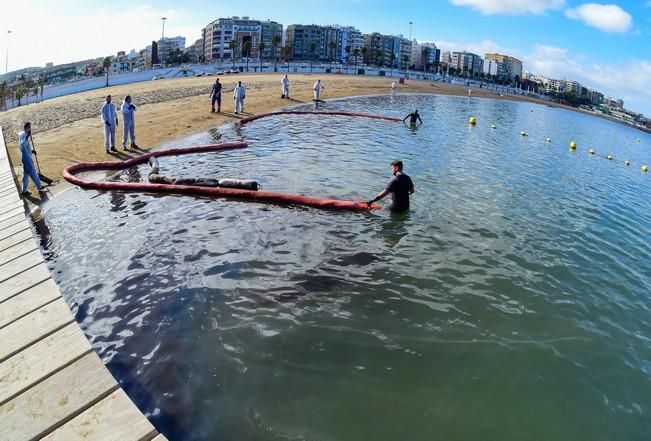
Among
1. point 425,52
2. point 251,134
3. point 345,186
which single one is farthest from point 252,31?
point 345,186

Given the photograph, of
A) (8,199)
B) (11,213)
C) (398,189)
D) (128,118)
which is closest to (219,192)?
(8,199)

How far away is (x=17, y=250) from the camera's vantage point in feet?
22.9

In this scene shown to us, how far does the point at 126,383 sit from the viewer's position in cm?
558

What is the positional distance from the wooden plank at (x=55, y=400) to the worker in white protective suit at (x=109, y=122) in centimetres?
1583

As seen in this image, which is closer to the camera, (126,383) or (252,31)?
(126,383)

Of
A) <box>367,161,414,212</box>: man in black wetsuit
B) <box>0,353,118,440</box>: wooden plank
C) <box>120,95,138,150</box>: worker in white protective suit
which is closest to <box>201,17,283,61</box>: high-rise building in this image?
<box>120,95,138,150</box>: worker in white protective suit

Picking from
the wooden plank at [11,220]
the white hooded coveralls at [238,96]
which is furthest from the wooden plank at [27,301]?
the white hooded coveralls at [238,96]

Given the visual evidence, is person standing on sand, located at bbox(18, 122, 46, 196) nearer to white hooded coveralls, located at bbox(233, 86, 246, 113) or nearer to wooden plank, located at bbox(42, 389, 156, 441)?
wooden plank, located at bbox(42, 389, 156, 441)

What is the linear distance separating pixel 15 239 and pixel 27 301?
258 centimetres

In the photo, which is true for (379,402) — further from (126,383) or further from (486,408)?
(126,383)

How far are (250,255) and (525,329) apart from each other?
5.73 metres

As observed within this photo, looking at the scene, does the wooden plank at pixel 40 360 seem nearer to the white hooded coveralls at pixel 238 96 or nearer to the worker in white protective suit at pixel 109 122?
the worker in white protective suit at pixel 109 122

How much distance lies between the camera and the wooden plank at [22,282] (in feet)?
18.9

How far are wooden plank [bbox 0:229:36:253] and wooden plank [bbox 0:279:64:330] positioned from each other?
1.99m
